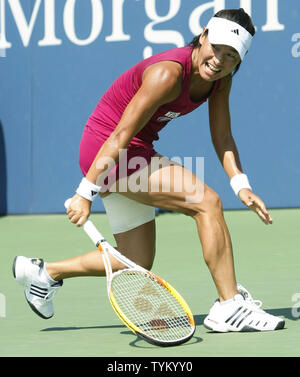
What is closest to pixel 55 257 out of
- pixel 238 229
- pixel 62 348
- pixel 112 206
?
pixel 238 229

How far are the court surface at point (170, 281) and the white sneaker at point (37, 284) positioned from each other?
9cm

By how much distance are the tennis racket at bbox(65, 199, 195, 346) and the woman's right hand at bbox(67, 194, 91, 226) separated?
37mm

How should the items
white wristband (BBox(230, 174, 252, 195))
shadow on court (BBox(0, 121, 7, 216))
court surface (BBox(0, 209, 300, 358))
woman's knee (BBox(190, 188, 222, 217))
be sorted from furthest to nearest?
shadow on court (BBox(0, 121, 7, 216)) < white wristband (BBox(230, 174, 252, 195)) < woman's knee (BBox(190, 188, 222, 217)) < court surface (BBox(0, 209, 300, 358))

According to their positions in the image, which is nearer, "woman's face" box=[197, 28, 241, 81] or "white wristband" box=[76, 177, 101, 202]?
"white wristband" box=[76, 177, 101, 202]

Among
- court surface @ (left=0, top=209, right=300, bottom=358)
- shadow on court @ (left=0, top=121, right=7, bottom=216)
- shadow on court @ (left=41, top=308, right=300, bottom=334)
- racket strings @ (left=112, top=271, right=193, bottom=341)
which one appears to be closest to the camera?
court surface @ (left=0, top=209, right=300, bottom=358)

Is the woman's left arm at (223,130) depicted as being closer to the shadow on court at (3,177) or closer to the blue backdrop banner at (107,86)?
the blue backdrop banner at (107,86)

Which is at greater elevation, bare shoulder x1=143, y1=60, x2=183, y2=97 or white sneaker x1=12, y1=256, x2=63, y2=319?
bare shoulder x1=143, y1=60, x2=183, y2=97

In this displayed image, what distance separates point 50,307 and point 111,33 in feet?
16.4

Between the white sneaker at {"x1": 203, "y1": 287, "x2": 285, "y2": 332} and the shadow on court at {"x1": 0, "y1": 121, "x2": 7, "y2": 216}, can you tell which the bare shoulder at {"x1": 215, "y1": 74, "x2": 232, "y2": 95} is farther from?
the shadow on court at {"x1": 0, "y1": 121, "x2": 7, "y2": 216}

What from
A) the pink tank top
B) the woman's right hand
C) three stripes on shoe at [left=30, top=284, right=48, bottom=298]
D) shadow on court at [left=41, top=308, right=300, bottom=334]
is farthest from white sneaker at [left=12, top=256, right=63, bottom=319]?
the pink tank top

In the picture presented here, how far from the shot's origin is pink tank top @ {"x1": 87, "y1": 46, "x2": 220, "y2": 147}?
14.7ft

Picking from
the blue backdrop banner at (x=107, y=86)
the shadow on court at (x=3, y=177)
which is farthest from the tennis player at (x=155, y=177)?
the shadow on court at (x=3, y=177)

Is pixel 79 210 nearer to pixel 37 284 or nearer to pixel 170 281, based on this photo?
pixel 37 284

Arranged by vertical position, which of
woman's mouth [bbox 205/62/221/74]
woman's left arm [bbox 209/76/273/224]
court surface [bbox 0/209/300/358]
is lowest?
court surface [bbox 0/209/300/358]
